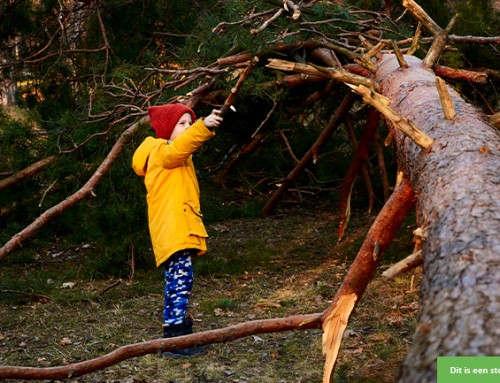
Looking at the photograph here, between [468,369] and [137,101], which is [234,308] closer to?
[137,101]

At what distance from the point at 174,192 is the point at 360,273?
5.62ft

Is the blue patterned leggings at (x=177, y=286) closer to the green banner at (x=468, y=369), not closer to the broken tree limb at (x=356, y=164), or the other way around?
the broken tree limb at (x=356, y=164)

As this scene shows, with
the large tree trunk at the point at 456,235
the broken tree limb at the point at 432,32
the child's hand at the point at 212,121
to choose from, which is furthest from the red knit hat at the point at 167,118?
the large tree trunk at the point at 456,235

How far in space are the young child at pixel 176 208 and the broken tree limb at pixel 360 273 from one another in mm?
1430

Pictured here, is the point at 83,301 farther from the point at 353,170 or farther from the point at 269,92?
the point at 353,170

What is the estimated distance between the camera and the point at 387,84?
13.5 ft

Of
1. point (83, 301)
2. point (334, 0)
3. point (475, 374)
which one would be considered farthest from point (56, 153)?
point (475, 374)

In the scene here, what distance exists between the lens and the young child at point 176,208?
414 centimetres

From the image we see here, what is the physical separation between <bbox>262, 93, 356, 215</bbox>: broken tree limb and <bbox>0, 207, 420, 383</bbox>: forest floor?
1.26ft

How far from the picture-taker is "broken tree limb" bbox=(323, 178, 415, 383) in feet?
9.04

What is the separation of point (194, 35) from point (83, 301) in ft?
7.70

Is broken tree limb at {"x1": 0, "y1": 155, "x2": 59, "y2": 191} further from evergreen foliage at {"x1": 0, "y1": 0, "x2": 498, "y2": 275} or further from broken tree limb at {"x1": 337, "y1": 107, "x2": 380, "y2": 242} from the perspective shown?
broken tree limb at {"x1": 337, "y1": 107, "x2": 380, "y2": 242}

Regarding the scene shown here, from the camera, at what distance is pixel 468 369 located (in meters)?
1.56

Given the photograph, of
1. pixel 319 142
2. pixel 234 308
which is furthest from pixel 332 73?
pixel 319 142
